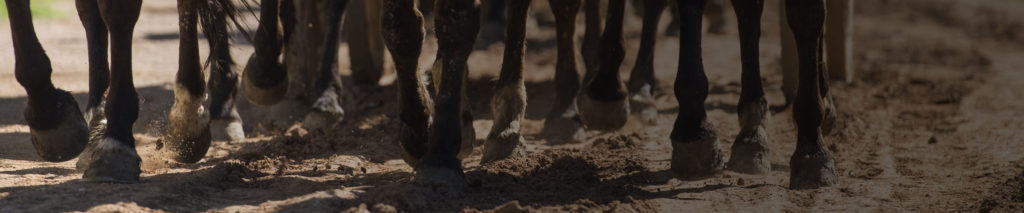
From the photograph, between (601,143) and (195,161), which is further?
(601,143)

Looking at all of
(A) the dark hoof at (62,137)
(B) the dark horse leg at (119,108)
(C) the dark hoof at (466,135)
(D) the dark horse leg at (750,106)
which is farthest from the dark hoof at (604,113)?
(A) the dark hoof at (62,137)

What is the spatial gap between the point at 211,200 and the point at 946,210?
9.41 feet

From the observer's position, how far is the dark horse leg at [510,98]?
216 inches

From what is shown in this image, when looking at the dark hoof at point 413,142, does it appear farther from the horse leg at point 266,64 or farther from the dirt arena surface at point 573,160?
the horse leg at point 266,64

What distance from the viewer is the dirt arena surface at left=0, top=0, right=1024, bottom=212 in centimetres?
438

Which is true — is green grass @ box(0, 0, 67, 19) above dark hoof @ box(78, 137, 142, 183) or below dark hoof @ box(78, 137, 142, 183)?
above

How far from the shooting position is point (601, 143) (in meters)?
6.16

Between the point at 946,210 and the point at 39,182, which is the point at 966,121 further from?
the point at 39,182

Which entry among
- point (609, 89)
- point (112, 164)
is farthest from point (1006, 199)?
point (112, 164)

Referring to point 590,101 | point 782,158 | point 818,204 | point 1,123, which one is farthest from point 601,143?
point 1,123

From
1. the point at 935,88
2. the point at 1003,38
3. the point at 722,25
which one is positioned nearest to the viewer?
the point at 935,88

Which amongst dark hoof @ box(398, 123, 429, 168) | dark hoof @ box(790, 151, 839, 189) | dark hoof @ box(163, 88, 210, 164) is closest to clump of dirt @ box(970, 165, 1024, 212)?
dark hoof @ box(790, 151, 839, 189)

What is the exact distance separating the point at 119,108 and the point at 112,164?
240 mm

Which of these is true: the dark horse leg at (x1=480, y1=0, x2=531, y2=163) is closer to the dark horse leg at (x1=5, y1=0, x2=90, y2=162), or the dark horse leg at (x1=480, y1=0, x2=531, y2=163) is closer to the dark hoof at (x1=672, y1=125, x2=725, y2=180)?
the dark hoof at (x1=672, y1=125, x2=725, y2=180)
